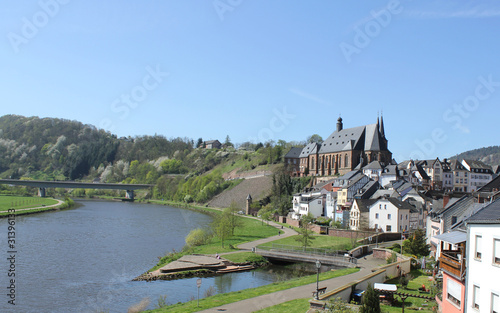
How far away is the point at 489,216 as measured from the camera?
13.6 m

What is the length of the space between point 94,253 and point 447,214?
3125 cm

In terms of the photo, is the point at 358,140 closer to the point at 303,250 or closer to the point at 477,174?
the point at 477,174

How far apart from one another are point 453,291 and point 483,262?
2752 mm

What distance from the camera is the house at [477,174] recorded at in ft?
287

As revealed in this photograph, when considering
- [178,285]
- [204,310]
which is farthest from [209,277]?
[204,310]

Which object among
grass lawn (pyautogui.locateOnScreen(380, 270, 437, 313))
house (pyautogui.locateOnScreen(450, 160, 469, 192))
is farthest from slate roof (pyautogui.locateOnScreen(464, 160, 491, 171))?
grass lawn (pyautogui.locateOnScreen(380, 270, 437, 313))

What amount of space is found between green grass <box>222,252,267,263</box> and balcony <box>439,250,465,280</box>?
21.9m

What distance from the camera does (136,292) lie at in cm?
2725

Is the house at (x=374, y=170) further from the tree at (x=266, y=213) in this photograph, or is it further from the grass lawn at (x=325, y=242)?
the grass lawn at (x=325, y=242)

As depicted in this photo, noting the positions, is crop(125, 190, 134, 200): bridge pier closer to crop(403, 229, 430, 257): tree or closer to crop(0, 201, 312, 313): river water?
crop(0, 201, 312, 313): river water

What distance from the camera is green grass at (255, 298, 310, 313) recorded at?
19109mm

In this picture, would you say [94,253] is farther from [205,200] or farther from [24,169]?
[24,169]

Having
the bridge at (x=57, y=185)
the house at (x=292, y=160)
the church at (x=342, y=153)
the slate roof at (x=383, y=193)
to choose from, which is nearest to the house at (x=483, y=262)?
the slate roof at (x=383, y=193)

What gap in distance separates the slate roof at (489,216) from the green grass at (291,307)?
8.50 m
